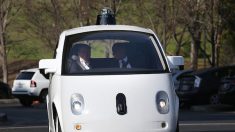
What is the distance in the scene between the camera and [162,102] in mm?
9648

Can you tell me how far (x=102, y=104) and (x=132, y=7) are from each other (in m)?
29.9

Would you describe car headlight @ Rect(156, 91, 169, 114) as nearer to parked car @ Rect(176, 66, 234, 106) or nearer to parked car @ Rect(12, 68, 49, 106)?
parked car @ Rect(176, 66, 234, 106)

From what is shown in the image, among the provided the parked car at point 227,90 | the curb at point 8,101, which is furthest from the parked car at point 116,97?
the curb at point 8,101

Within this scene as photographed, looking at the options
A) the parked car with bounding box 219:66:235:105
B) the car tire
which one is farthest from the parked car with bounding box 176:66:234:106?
the parked car with bounding box 219:66:235:105

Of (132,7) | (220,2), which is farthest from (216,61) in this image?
(132,7)

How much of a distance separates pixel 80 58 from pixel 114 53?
0.51m

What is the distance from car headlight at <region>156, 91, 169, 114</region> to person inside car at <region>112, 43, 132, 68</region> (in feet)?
2.70

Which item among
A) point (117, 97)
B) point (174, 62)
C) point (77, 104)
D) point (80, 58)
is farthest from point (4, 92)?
point (117, 97)

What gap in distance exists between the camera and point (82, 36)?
10641 millimetres

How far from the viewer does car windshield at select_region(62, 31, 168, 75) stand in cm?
1020

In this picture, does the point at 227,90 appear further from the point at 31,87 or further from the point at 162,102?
the point at 162,102

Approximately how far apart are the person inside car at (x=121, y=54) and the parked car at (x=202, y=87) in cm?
1328

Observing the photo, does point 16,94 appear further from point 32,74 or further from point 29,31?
point 29,31

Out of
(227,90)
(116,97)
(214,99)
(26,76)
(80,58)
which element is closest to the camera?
(116,97)
